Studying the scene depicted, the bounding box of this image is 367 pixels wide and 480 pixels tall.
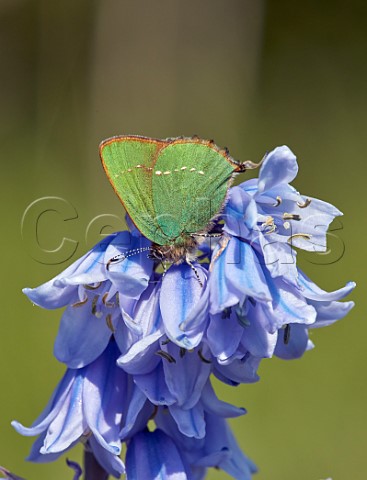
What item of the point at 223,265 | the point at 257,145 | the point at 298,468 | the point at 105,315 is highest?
the point at 257,145

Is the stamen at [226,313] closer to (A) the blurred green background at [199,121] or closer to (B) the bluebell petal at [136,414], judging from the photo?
(B) the bluebell petal at [136,414]

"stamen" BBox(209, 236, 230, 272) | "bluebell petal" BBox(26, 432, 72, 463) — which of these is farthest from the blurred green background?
"stamen" BBox(209, 236, 230, 272)

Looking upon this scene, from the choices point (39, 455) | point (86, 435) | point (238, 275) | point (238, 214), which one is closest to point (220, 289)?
point (238, 275)

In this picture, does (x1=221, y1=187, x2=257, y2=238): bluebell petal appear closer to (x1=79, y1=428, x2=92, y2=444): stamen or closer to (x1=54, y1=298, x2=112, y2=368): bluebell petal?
(x1=54, y1=298, x2=112, y2=368): bluebell petal

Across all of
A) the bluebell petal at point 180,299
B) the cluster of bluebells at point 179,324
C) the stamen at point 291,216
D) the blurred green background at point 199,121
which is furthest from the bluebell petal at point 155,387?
the blurred green background at point 199,121

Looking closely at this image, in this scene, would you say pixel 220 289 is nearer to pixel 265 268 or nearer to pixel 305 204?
pixel 265 268

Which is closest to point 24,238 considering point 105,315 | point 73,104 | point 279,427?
point 73,104

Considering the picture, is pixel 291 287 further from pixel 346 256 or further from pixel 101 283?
pixel 346 256

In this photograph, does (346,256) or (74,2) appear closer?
(346,256)
